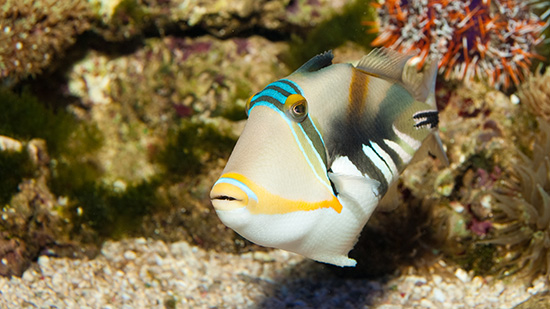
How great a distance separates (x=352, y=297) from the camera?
383cm

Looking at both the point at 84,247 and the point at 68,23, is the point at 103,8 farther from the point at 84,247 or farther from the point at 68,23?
the point at 84,247

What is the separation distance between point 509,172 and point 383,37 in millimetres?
1719

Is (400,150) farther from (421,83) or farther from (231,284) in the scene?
(231,284)

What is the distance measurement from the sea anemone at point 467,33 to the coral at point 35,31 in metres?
3.01

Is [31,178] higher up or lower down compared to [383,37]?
lower down

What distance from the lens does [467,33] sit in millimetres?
3904

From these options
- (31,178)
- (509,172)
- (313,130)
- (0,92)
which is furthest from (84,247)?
(509,172)

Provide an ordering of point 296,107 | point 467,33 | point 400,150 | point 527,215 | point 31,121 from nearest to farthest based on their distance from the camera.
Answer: point 296,107
point 400,150
point 527,215
point 467,33
point 31,121

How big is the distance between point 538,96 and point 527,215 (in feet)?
3.84

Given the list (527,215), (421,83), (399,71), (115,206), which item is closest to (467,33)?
(527,215)

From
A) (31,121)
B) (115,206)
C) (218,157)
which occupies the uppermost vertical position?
(31,121)

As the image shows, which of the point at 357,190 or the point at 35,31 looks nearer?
the point at 357,190

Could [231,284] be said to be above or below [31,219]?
below

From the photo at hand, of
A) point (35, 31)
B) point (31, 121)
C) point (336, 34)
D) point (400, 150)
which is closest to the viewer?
point (400, 150)
